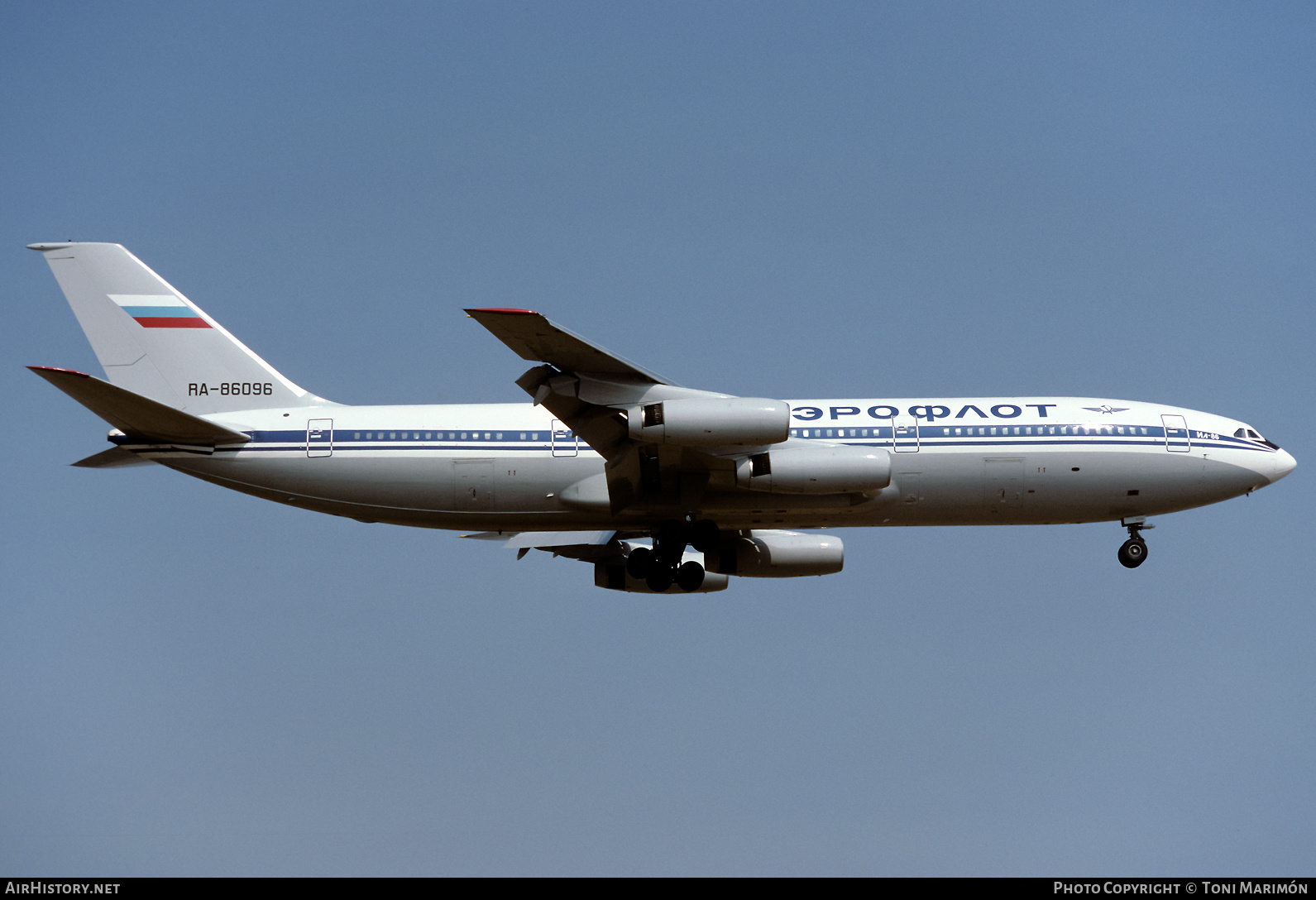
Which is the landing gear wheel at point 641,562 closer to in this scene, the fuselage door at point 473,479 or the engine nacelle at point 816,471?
the fuselage door at point 473,479

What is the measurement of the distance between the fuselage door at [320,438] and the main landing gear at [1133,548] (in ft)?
62.7

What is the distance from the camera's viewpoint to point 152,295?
104ft

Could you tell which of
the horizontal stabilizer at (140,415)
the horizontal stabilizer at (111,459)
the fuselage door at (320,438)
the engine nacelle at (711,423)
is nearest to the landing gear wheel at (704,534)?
the engine nacelle at (711,423)

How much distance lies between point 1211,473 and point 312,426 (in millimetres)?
21266

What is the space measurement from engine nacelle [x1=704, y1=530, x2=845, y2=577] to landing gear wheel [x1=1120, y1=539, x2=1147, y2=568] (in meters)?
7.04

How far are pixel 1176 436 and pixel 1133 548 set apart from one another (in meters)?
2.99

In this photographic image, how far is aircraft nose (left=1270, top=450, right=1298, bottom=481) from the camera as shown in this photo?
31.6m

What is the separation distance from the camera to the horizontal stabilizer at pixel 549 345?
23.7m

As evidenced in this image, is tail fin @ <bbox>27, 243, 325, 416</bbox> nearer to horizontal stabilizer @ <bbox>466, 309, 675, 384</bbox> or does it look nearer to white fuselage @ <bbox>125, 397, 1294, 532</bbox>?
white fuselage @ <bbox>125, 397, 1294, 532</bbox>

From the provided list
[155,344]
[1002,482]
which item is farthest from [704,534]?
[155,344]

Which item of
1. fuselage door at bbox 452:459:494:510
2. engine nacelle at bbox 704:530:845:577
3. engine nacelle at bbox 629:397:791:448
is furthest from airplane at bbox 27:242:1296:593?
engine nacelle at bbox 704:530:845:577

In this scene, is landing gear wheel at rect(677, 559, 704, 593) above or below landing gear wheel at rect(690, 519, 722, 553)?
below

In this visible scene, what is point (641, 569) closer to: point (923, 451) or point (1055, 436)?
point (923, 451)
